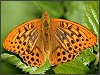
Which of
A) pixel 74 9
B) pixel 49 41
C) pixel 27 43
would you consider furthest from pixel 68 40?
pixel 74 9

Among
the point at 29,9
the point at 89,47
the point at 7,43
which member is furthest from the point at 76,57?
the point at 29,9

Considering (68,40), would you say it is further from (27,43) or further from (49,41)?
(27,43)

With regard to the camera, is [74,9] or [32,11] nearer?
[32,11]

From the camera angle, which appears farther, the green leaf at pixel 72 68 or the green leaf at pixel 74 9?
the green leaf at pixel 74 9

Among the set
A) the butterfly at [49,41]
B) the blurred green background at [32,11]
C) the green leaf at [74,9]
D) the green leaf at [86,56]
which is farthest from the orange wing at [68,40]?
the green leaf at [74,9]

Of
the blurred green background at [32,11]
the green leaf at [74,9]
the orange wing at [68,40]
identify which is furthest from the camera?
the green leaf at [74,9]

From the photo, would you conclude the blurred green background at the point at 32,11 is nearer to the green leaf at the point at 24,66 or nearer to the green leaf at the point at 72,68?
Result: the green leaf at the point at 24,66
